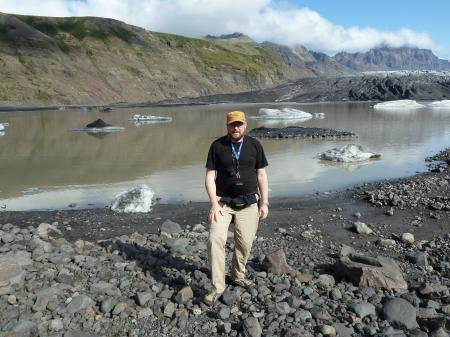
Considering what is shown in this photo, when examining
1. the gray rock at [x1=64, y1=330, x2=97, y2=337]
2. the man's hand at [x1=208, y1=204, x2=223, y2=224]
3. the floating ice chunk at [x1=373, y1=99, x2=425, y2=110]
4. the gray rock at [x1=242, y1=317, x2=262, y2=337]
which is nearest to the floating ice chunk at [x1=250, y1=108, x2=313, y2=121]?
the floating ice chunk at [x1=373, y1=99, x2=425, y2=110]

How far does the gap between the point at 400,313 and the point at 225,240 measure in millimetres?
2640

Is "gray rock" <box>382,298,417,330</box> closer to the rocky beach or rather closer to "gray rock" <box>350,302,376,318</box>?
the rocky beach

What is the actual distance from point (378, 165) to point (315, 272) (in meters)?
16.1

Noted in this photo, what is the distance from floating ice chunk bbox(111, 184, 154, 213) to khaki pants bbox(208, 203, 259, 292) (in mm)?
6972

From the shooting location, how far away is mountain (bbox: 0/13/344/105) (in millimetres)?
106688

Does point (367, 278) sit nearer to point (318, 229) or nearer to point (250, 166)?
point (250, 166)

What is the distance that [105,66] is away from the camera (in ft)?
424

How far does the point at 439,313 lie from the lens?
6.30m

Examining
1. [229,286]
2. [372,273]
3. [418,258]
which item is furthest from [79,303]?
[418,258]

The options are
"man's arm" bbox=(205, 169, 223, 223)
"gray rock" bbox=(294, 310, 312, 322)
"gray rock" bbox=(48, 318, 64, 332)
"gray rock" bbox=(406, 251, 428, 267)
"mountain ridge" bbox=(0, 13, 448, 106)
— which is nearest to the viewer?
"gray rock" bbox=(48, 318, 64, 332)

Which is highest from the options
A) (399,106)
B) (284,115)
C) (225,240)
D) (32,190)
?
(225,240)

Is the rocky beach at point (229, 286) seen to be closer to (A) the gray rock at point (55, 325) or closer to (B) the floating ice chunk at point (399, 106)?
(A) the gray rock at point (55, 325)

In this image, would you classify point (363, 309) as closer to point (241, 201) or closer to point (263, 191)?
point (263, 191)

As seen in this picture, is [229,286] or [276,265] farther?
[276,265]
